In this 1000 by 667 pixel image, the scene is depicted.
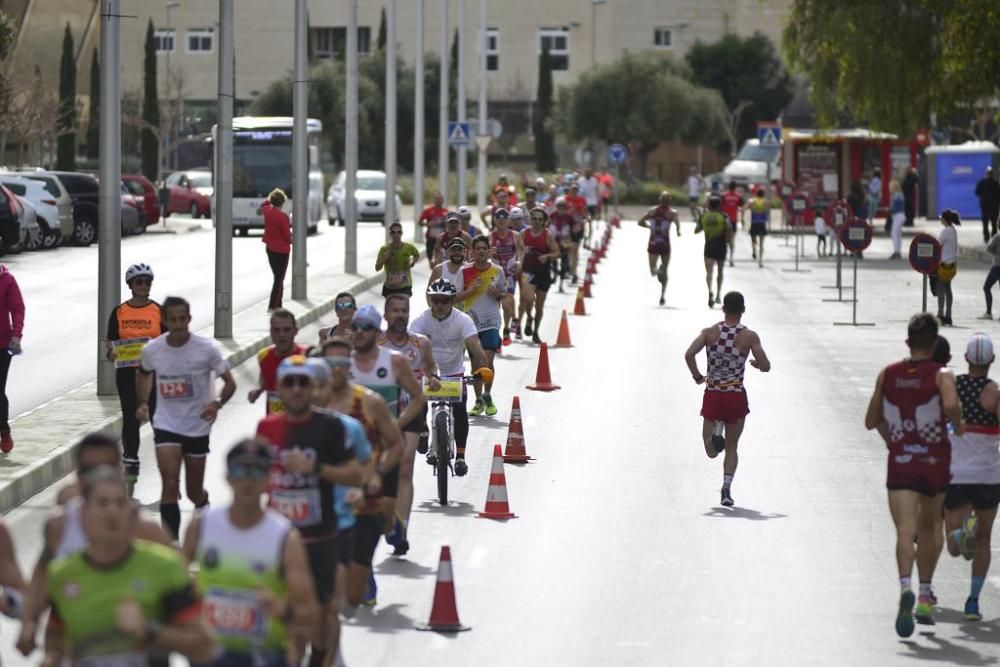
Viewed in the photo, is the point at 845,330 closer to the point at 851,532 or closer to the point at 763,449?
the point at 763,449

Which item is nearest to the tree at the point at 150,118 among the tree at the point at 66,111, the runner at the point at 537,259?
the tree at the point at 66,111

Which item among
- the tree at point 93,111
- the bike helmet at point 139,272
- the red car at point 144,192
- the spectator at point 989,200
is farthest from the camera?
the tree at point 93,111

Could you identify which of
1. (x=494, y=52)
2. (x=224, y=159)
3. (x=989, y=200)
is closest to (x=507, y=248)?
(x=224, y=159)

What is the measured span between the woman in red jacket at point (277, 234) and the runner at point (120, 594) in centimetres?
2316

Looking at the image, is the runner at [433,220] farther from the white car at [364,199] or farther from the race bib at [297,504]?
the white car at [364,199]

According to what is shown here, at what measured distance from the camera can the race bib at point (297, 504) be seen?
909cm

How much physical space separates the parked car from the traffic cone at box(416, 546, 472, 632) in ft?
187

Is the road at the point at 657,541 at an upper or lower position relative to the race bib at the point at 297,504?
lower

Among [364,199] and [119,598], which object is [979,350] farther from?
[364,199]

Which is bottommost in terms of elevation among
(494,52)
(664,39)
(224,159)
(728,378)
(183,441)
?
(183,441)

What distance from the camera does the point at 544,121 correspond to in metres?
103

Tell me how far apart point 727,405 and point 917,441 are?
14.1 ft

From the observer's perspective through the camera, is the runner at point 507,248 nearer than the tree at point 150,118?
Yes

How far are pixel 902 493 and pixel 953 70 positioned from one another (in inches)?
1524
